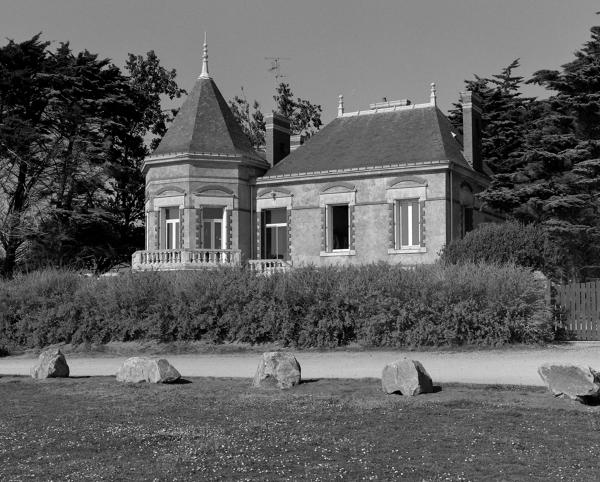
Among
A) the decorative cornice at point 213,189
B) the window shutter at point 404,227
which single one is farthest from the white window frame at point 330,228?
the decorative cornice at point 213,189

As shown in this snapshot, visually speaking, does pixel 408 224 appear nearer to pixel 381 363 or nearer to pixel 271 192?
pixel 271 192

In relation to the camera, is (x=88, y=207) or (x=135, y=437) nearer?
(x=135, y=437)

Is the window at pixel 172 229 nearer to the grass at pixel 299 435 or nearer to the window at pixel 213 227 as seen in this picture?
the window at pixel 213 227

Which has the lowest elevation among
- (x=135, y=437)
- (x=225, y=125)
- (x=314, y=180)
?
(x=135, y=437)

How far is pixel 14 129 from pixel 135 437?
93.5 ft

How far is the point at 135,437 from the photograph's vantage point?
31.0 ft

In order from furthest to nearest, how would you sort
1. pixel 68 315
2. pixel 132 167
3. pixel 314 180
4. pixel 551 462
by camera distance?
pixel 132 167, pixel 314 180, pixel 68 315, pixel 551 462

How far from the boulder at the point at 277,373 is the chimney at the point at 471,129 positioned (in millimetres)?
21229

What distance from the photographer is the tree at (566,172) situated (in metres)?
30.0

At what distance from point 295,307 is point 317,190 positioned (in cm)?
1317

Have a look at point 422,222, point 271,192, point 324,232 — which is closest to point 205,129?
point 271,192

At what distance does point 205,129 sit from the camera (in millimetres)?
32969

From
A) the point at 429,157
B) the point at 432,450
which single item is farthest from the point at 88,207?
the point at 432,450

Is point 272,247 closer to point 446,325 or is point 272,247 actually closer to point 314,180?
point 314,180
